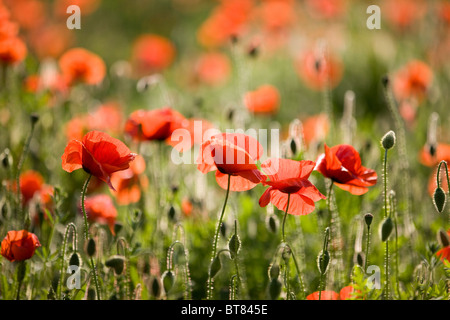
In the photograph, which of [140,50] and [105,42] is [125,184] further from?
[105,42]

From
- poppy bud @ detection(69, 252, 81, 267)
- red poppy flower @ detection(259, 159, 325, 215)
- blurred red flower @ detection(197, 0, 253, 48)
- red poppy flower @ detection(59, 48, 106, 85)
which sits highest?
blurred red flower @ detection(197, 0, 253, 48)

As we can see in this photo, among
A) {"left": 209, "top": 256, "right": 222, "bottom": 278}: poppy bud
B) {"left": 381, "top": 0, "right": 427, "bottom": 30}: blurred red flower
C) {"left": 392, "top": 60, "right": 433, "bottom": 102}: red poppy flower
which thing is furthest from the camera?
{"left": 381, "top": 0, "right": 427, "bottom": 30}: blurred red flower

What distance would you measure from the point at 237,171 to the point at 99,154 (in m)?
0.35

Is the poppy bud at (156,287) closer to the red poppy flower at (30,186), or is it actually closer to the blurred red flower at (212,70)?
the red poppy flower at (30,186)

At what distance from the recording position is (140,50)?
5375 mm

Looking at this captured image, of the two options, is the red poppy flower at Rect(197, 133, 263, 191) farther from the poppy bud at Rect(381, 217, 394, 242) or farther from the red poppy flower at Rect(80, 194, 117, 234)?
the red poppy flower at Rect(80, 194, 117, 234)

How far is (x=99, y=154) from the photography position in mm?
1389

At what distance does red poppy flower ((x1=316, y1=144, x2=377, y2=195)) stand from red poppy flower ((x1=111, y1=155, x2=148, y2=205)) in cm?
97

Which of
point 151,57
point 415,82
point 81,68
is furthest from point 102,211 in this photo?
point 151,57

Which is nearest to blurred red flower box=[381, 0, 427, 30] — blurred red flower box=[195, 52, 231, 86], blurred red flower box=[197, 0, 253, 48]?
blurred red flower box=[197, 0, 253, 48]

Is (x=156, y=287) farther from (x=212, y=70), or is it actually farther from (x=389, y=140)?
(x=212, y=70)

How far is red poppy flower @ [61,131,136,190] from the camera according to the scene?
1366 mm
